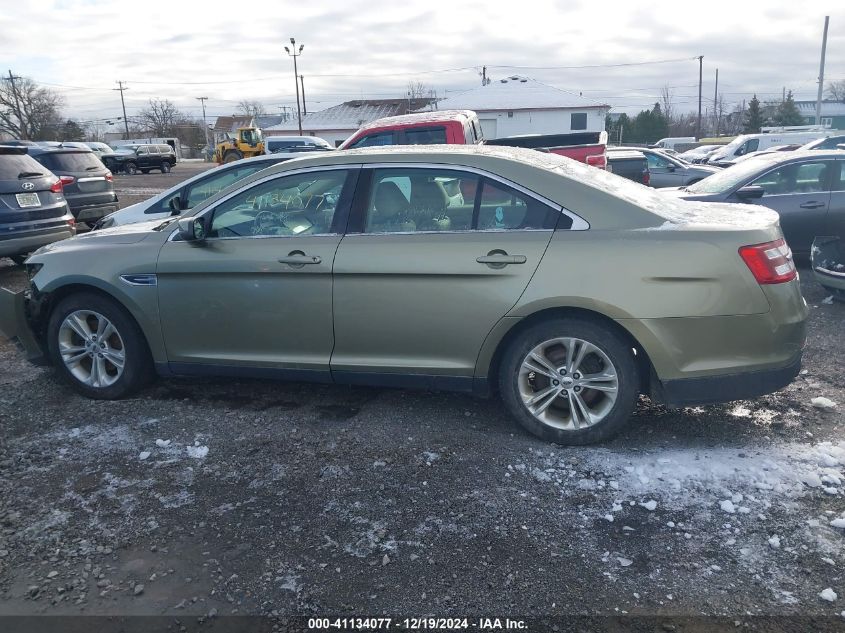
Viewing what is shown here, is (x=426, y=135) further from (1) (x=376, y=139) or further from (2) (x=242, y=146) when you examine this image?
(2) (x=242, y=146)

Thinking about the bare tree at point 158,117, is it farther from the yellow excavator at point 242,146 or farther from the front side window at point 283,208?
the front side window at point 283,208

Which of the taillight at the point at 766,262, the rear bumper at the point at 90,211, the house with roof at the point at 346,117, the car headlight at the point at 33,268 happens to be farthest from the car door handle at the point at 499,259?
the house with roof at the point at 346,117

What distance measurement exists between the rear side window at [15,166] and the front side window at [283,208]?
598cm

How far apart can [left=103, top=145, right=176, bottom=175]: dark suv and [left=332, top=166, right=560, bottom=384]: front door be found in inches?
1573

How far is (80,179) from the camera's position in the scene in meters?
12.9

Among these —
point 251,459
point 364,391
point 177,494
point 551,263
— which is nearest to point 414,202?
point 551,263

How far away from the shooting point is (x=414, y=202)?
416 centimetres

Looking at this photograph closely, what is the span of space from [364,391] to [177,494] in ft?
5.36

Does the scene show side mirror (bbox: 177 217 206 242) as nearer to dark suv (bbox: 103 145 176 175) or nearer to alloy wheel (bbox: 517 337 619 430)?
alloy wheel (bbox: 517 337 619 430)

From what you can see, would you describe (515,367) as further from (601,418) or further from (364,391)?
(364,391)

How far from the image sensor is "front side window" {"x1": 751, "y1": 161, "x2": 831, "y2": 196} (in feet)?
28.2

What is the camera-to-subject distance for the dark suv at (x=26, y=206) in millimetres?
8641

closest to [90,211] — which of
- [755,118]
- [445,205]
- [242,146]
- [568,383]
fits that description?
[445,205]

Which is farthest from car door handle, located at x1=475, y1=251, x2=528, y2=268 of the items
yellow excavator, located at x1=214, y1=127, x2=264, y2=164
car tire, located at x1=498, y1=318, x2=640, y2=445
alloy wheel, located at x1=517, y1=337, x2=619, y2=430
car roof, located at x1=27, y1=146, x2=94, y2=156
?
yellow excavator, located at x1=214, y1=127, x2=264, y2=164
